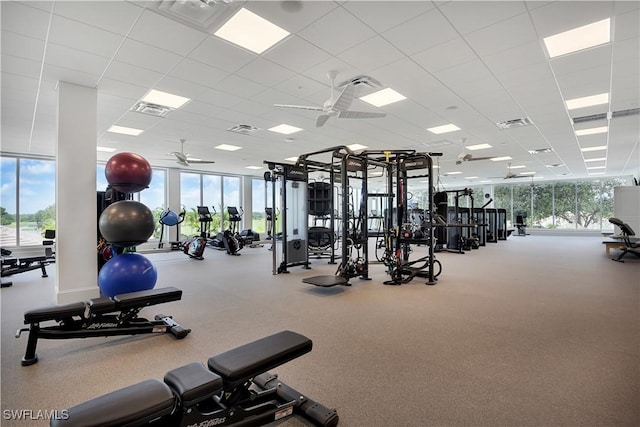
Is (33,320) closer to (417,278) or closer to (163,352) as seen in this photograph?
(163,352)

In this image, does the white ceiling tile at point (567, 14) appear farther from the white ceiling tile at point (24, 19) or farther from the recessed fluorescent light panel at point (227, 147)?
the recessed fluorescent light panel at point (227, 147)

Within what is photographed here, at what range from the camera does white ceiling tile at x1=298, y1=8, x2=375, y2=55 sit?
10.5 ft

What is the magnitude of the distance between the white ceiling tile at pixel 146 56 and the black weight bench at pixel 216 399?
369cm

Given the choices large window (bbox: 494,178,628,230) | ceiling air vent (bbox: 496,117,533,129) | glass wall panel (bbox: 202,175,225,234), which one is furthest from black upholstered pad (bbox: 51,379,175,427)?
large window (bbox: 494,178,628,230)

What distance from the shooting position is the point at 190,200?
1341 centimetres

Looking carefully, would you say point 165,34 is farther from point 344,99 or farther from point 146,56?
point 344,99

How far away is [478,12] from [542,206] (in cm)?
1941

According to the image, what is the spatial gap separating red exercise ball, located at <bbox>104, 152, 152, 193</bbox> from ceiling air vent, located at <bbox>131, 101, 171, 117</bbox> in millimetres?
2042

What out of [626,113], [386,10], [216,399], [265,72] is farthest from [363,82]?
[626,113]

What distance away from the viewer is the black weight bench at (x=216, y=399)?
52.1 inches

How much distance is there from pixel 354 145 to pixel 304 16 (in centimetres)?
618

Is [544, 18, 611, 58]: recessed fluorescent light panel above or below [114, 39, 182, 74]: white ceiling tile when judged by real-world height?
above

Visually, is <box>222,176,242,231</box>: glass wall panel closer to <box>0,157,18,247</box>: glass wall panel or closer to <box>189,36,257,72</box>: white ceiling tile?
<box>0,157,18,247</box>: glass wall panel

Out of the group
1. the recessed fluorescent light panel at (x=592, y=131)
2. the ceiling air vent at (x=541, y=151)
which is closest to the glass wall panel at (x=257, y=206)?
the ceiling air vent at (x=541, y=151)
